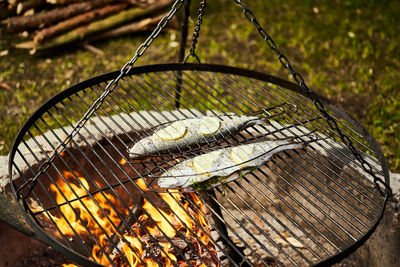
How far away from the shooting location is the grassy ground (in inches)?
165

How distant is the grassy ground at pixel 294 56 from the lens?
4.20 metres

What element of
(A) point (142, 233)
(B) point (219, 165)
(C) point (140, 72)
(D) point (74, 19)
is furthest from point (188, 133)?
(D) point (74, 19)

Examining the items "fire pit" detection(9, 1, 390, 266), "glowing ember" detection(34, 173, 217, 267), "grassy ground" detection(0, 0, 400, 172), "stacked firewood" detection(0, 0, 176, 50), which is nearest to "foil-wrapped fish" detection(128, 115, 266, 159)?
"fire pit" detection(9, 1, 390, 266)

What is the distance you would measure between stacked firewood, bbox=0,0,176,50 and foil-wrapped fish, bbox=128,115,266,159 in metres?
3.19

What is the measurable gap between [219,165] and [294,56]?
3529mm

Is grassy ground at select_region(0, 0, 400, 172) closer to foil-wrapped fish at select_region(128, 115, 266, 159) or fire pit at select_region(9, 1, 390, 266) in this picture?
fire pit at select_region(9, 1, 390, 266)

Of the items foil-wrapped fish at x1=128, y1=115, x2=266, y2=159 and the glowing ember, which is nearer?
foil-wrapped fish at x1=128, y1=115, x2=266, y2=159

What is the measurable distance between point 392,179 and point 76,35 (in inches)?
153

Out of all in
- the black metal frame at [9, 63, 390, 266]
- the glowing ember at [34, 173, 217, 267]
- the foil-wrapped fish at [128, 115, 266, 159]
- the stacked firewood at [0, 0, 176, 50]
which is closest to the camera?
the black metal frame at [9, 63, 390, 266]

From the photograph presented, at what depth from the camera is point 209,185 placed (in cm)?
185

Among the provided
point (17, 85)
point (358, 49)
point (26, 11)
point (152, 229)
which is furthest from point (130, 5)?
point (152, 229)

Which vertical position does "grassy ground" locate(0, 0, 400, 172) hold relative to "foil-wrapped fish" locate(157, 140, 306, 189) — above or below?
above

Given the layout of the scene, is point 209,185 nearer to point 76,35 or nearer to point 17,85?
point 17,85

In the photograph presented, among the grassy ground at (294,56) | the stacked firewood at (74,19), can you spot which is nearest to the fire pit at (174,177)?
the grassy ground at (294,56)
